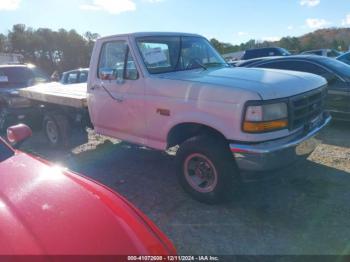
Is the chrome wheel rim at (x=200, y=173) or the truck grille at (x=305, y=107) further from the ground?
the truck grille at (x=305, y=107)

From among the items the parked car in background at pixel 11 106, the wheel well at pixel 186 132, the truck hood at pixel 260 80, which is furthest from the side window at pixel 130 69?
the parked car in background at pixel 11 106

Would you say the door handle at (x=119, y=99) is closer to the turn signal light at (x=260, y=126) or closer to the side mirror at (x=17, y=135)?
the side mirror at (x=17, y=135)

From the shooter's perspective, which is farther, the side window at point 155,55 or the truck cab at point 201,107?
the side window at point 155,55

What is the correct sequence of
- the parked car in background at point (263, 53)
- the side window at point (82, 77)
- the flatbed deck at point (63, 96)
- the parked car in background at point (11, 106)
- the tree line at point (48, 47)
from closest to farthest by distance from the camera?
1. the flatbed deck at point (63, 96)
2. the parked car in background at point (11, 106)
3. the side window at point (82, 77)
4. the parked car in background at point (263, 53)
5. the tree line at point (48, 47)

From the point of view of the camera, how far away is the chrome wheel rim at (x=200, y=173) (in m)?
3.89

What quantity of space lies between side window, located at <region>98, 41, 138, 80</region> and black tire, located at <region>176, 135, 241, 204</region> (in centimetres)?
129

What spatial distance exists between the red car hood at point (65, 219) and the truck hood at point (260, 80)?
76.5 inches

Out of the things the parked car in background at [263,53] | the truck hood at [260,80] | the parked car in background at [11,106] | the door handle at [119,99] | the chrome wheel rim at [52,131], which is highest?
the parked car in background at [263,53]

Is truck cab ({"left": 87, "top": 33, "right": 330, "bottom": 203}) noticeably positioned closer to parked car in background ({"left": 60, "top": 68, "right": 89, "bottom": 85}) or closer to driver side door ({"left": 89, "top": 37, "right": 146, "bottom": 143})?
driver side door ({"left": 89, "top": 37, "right": 146, "bottom": 143})

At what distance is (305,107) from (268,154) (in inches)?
36.4

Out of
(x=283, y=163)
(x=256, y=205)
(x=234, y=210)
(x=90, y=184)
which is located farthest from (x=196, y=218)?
(x=90, y=184)

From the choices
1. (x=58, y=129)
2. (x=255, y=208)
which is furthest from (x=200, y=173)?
(x=58, y=129)

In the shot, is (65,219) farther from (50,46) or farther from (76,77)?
(50,46)

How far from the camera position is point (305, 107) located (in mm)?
3912
